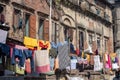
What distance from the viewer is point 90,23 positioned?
3222 centimetres

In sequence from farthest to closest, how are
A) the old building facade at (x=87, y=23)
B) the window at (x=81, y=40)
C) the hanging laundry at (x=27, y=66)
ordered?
the window at (x=81, y=40) → the old building facade at (x=87, y=23) → the hanging laundry at (x=27, y=66)

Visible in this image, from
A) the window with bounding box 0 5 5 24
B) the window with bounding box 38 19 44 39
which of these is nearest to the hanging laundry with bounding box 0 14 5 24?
the window with bounding box 0 5 5 24

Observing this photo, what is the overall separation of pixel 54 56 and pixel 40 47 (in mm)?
2074

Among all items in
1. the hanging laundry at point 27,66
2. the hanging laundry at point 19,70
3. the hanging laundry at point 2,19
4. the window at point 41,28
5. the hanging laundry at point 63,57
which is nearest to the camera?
the hanging laundry at point 19,70

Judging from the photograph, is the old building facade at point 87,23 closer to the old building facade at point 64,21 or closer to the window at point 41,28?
the old building facade at point 64,21

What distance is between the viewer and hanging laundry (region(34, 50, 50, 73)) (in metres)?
20.2

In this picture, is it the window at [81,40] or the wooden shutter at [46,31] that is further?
the window at [81,40]

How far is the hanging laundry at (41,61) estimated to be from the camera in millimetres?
20172

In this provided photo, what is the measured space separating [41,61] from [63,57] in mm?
1906

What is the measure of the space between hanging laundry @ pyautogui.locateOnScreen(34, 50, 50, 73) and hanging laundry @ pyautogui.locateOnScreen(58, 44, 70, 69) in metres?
1.30

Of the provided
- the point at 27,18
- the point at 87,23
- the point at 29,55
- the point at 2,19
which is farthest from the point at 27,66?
the point at 87,23

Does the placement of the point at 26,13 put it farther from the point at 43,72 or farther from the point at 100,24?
the point at 100,24

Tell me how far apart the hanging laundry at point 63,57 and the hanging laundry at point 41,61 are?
1.30m

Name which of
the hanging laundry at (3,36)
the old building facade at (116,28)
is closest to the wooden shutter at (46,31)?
the hanging laundry at (3,36)
